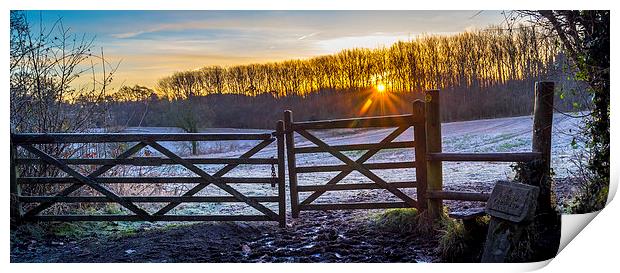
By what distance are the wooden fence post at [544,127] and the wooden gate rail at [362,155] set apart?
113cm

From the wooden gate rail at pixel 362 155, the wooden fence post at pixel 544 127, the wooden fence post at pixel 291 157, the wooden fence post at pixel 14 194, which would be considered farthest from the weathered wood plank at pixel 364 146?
the wooden fence post at pixel 14 194

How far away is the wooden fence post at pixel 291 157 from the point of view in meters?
5.80

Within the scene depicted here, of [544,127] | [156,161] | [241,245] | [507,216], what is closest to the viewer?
[507,216]

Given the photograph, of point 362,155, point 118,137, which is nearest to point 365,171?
point 362,155

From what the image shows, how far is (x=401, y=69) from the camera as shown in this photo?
5488 millimetres

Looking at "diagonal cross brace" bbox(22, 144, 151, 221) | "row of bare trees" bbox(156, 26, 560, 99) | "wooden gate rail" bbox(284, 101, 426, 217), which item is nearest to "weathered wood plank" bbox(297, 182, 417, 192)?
"wooden gate rail" bbox(284, 101, 426, 217)

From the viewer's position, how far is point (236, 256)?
5102 mm

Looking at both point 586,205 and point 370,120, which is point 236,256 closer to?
point 370,120

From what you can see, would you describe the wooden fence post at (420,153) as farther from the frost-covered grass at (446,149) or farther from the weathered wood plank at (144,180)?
the weathered wood plank at (144,180)

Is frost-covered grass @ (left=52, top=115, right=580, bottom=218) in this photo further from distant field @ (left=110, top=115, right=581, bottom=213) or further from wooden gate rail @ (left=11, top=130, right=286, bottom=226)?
wooden gate rail @ (left=11, top=130, right=286, bottom=226)

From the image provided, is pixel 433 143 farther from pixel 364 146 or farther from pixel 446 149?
pixel 364 146

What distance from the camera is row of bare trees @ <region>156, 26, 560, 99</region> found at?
531 cm

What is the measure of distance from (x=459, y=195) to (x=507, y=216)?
979 mm
